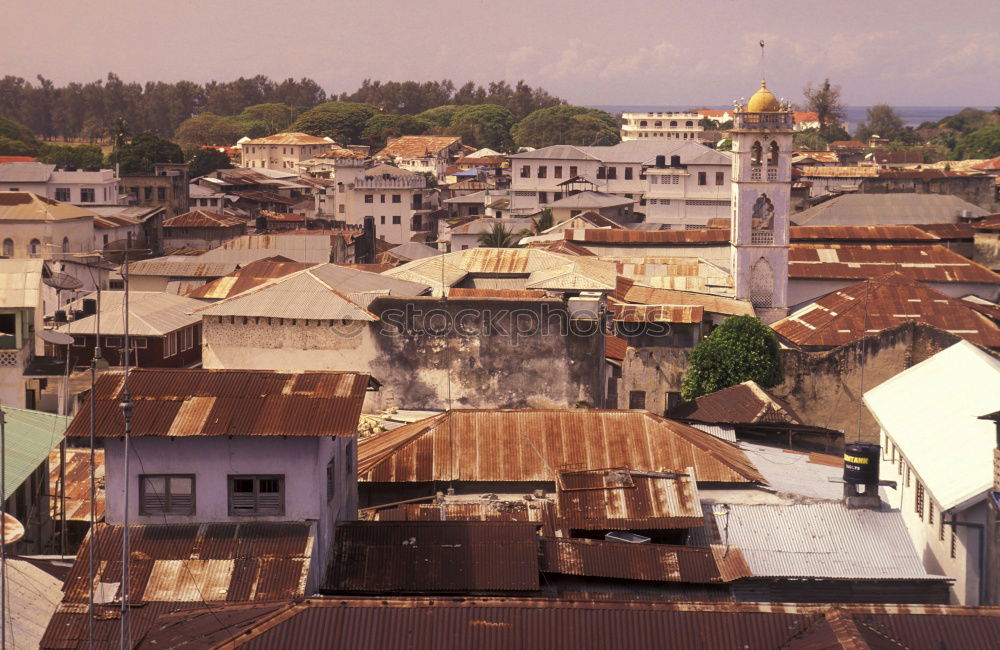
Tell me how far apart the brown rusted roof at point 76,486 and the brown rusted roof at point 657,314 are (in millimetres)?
13578

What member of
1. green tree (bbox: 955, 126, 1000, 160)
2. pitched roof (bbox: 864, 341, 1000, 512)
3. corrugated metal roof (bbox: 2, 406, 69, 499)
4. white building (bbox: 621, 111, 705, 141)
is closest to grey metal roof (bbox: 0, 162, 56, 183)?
corrugated metal roof (bbox: 2, 406, 69, 499)

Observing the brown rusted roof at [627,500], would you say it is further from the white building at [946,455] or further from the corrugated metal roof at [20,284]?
the corrugated metal roof at [20,284]

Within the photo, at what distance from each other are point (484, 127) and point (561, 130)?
1229cm

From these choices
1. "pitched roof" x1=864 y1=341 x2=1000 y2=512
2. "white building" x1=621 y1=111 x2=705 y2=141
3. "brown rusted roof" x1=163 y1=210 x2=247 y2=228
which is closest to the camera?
"pitched roof" x1=864 y1=341 x2=1000 y2=512

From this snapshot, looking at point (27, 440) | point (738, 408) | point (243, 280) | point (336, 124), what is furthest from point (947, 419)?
point (336, 124)

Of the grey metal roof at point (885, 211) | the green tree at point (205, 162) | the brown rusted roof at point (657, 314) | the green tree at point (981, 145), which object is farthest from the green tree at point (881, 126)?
the brown rusted roof at point (657, 314)

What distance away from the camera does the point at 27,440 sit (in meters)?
17.4

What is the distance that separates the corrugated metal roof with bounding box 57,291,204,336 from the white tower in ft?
54.0

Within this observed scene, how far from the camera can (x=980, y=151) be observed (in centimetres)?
10831

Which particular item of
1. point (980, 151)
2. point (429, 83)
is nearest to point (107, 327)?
point (980, 151)

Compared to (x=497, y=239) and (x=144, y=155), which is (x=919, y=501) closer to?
(x=497, y=239)

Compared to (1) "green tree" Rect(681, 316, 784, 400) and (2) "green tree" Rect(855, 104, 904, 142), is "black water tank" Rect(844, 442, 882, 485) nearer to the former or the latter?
(1) "green tree" Rect(681, 316, 784, 400)

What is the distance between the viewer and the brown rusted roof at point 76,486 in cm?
1844

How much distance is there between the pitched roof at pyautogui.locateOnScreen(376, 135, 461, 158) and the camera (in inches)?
3925
